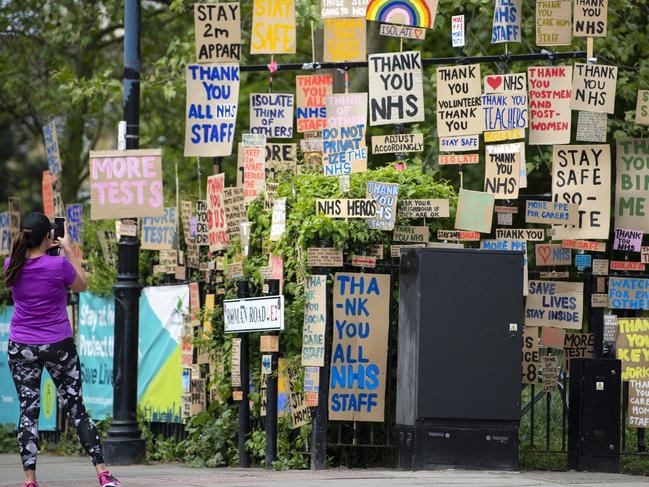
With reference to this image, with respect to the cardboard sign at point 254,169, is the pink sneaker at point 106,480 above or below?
below

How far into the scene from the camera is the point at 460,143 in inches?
487

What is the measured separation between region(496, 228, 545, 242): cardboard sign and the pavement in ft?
8.06

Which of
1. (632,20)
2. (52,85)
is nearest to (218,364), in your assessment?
(632,20)

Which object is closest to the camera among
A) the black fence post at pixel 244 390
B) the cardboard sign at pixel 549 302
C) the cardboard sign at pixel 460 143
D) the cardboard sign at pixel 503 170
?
the black fence post at pixel 244 390

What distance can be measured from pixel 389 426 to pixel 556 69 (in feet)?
13.4

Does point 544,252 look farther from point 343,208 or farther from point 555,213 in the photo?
point 343,208

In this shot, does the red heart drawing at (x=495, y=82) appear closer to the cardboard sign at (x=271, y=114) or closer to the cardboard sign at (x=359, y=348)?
the cardboard sign at (x=271, y=114)

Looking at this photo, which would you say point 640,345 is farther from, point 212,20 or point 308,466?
point 212,20

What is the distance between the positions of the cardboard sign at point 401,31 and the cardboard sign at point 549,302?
305 cm

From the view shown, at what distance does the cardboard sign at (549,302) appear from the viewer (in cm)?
1173

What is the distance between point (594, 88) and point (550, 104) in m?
0.48

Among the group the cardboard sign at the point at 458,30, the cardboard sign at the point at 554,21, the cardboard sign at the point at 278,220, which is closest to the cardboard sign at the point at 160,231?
the cardboard sign at the point at 278,220

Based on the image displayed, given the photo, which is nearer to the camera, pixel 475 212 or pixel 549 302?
pixel 475 212

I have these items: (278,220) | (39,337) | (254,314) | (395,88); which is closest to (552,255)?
(395,88)
